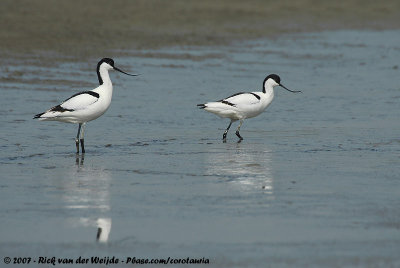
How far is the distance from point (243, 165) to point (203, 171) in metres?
0.64

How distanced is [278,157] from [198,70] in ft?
27.8

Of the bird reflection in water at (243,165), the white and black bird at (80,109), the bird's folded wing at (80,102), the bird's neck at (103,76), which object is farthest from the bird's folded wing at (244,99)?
the bird's folded wing at (80,102)

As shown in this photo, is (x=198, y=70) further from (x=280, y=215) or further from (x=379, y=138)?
(x=280, y=215)

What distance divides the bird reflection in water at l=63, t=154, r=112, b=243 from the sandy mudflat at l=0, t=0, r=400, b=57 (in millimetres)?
10795

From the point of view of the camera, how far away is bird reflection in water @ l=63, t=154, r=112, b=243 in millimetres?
6805

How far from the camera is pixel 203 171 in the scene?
914cm

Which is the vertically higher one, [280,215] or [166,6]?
[166,6]

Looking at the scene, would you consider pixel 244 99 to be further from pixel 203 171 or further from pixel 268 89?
pixel 203 171

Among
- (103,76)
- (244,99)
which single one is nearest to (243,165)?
(103,76)

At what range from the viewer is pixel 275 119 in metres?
13.5

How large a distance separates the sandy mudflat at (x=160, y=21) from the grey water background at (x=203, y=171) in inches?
135

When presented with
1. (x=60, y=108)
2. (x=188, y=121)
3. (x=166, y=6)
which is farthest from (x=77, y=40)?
(x=60, y=108)

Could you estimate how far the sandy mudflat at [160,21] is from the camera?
21.4m

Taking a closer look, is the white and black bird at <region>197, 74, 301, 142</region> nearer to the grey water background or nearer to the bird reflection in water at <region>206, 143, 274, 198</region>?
the grey water background
